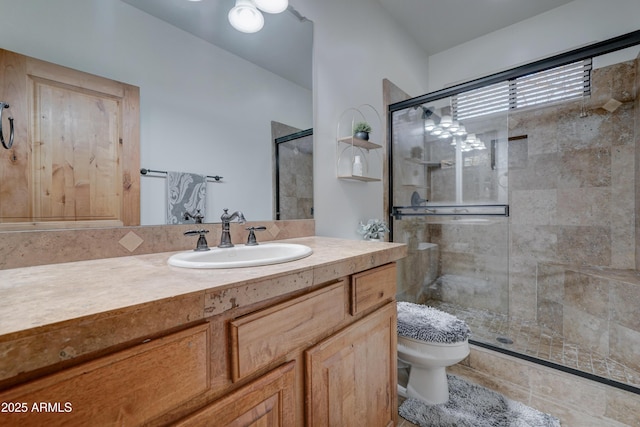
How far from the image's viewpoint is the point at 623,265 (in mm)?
1981

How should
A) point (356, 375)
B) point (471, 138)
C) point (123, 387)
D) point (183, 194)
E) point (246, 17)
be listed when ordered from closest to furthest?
point (123, 387)
point (356, 375)
point (183, 194)
point (246, 17)
point (471, 138)

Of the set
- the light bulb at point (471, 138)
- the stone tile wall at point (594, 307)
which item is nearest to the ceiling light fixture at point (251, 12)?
the light bulb at point (471, 138)

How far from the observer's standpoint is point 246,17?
129cm

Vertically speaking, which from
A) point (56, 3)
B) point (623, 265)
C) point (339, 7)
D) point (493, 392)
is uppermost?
point (339, 7)

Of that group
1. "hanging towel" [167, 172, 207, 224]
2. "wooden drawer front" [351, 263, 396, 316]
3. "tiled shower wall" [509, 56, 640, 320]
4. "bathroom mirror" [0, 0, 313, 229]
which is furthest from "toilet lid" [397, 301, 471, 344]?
"tiled shower wall" [509, 56, 640, 320]

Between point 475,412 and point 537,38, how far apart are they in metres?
2.92

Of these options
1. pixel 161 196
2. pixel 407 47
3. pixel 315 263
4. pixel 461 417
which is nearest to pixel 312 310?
pixel 315 263

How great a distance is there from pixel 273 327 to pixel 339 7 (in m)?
2.00

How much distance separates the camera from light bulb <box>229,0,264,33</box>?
4.09ft

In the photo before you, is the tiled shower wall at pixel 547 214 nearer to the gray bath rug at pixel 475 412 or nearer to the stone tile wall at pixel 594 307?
the stone tile wall at pixel 594 307

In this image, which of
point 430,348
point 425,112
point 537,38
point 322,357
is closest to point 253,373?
point 322,357

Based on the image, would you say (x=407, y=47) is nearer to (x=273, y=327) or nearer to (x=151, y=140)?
(x=151, y=140)

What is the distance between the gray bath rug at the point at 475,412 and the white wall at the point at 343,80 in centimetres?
105

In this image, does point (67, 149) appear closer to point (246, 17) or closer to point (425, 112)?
point (246, 17)
